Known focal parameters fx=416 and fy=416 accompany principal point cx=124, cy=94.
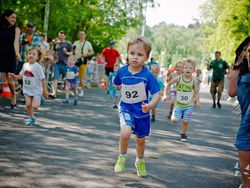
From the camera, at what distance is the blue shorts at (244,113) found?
11.6ft

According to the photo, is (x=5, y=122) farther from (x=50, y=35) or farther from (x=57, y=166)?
(x=50, y=35)

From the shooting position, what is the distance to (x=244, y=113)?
368 centimetres

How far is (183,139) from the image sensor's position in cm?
802


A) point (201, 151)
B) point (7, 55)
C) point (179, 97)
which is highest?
point (7, 55)

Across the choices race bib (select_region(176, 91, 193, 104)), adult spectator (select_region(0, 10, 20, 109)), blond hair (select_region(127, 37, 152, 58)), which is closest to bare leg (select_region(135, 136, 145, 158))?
blond hair (select_region(127, 37, 152, 58))

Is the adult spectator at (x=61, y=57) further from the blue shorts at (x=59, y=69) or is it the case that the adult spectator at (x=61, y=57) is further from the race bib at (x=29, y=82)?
the race bib at (x=29, y=82)

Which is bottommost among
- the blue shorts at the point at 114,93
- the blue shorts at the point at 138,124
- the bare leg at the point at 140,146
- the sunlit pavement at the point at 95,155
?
the sunlit pavement at the point at 95,155

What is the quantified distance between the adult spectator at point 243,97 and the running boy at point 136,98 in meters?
1.41

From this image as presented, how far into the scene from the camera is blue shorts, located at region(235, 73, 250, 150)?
3.54 metres

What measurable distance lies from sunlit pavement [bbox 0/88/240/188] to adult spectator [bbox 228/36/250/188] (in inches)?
53.0

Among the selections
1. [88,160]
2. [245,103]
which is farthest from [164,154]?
[245,103]

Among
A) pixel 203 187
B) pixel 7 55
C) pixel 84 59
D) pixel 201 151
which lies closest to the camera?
pixel 203 187

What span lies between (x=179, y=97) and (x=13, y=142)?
134 inches

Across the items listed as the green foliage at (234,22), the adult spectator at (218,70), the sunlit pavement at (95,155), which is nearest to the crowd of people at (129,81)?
the sunlit pavement at (95,155)
